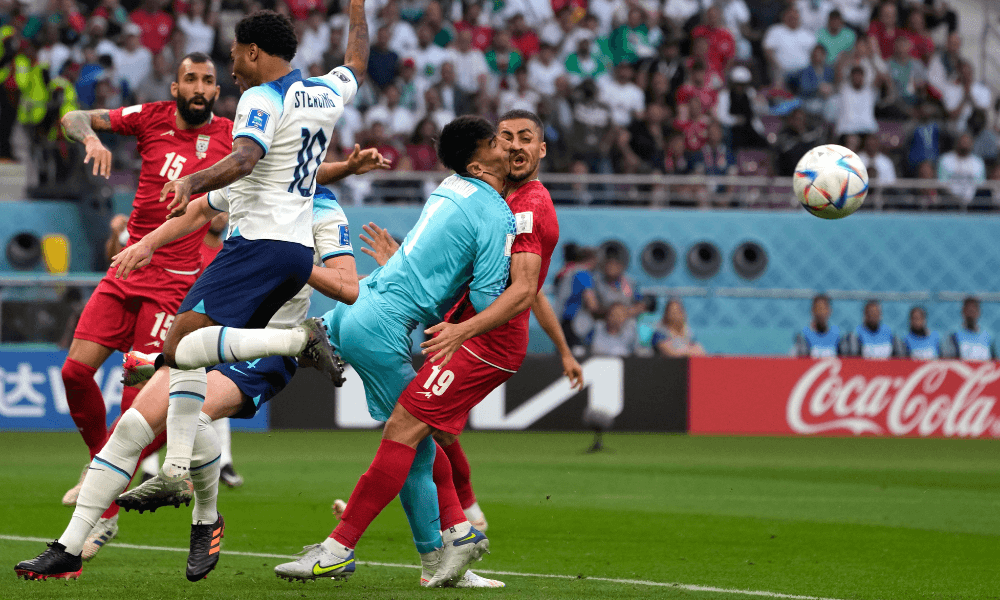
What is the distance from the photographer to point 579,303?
16.9 metres

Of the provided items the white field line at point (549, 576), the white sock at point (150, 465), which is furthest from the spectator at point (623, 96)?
the white field line at point (549, 576)

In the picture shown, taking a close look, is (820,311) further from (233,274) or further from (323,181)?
(233,274)

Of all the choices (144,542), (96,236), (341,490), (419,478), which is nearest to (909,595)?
(419,478)

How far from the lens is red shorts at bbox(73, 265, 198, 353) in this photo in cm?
760

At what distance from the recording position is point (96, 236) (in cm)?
Result: 1811

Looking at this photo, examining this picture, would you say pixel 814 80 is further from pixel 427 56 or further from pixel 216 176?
pixel 216 176

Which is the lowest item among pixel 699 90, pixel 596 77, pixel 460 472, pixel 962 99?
pixel 460 472

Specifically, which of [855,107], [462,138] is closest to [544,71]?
[855,107]

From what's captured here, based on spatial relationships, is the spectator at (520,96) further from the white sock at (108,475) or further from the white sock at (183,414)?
the white sock at (108,475)

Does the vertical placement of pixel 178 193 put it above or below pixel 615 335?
above

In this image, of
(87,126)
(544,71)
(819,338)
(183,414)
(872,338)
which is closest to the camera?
(183,414)

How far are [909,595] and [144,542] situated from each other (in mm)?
4374

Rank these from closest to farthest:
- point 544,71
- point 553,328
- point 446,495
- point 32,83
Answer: point 446,495
point 553,328
point 32,83
point 544,71

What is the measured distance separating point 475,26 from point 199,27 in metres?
4.28
